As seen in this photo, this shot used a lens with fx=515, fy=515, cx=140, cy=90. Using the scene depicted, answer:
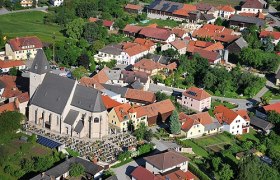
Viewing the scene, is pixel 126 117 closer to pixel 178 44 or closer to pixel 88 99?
pixel 88 99

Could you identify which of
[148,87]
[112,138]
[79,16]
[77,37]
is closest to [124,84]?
[148,87]

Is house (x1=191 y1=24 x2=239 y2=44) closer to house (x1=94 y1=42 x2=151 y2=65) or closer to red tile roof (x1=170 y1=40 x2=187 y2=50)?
red tile roof (x1=170 y1=40 x2=187 y2=50)

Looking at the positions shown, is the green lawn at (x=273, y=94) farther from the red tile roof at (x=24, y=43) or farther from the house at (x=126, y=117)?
the red tile roof at (x=24, y=43)

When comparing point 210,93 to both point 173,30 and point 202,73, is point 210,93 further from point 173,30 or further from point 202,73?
point 173,30

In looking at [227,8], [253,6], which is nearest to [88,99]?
[227,8]

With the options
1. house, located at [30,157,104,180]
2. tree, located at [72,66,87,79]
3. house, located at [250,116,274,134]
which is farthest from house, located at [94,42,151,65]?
house, located at [30,157,104,180]

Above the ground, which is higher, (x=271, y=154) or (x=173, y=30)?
(x=173, y=30)
